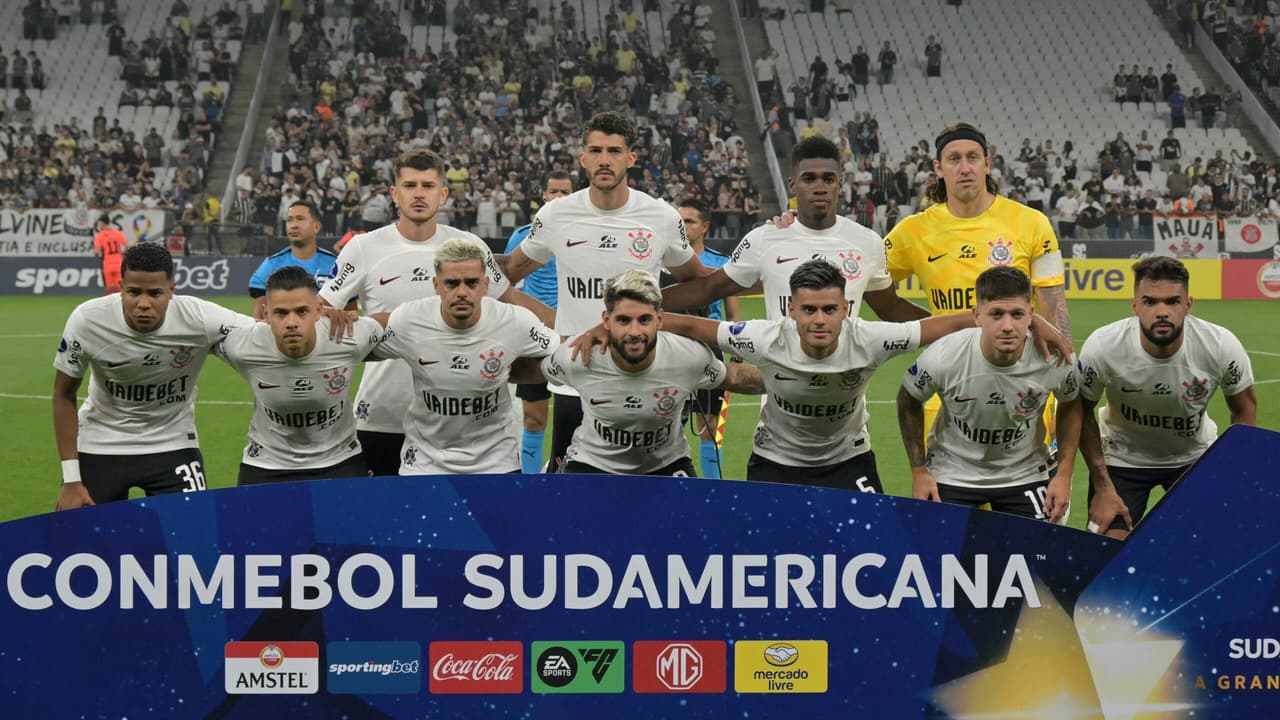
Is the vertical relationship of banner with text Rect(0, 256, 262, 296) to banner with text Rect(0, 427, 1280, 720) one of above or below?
below

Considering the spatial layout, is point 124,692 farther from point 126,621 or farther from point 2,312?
point 2,312

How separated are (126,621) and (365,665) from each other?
0.65 meters

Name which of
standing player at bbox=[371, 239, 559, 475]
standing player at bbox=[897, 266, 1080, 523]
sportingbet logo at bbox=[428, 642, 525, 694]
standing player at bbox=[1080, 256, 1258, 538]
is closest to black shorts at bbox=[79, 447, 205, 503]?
standing player at bbox=[371, 239, 559, 475]

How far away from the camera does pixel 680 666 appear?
3549 mm

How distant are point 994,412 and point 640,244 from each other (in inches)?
77.6

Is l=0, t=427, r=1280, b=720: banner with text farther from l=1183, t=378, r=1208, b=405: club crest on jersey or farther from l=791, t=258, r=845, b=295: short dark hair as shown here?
l=1183, t=378, r=1208, b=405: club crest on jersey

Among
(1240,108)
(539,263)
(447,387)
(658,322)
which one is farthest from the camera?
(1240,108)

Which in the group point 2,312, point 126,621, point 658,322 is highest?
point 658,322

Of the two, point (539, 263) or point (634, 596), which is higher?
point (539, 263)

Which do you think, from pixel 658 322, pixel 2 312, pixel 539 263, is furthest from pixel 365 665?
pixel 2 312

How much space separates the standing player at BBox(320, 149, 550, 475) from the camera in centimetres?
642

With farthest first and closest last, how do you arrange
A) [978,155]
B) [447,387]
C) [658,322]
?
1. [978,155]
2. [447,387]
3. [658,322]

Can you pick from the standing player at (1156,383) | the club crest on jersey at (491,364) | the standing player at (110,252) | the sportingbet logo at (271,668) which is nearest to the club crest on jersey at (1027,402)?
the standing player at (1156,383)

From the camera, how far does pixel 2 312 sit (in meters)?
22.9
